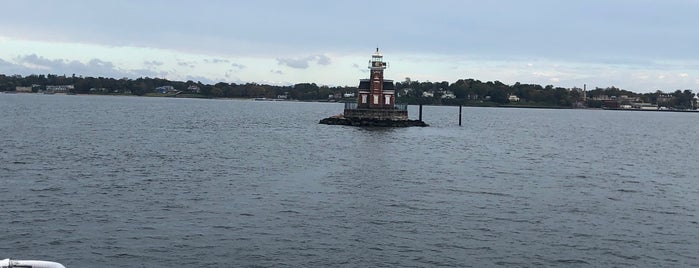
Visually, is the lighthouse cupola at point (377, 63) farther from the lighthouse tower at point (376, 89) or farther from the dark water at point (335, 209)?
the dark water at point (335, 209)

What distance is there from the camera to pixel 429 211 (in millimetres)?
30578

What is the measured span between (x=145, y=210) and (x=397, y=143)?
4330cm

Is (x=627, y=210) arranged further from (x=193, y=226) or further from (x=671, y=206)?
(x=193, y=226)

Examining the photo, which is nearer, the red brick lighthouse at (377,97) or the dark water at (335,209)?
the dark water at (335,209)

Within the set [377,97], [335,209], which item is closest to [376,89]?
[377,97]

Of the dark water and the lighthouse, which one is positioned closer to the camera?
the dark water

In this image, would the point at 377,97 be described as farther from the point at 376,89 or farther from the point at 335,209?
the point at 335,209

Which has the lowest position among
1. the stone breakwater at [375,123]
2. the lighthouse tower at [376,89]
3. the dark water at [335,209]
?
the dark water at [335,209]

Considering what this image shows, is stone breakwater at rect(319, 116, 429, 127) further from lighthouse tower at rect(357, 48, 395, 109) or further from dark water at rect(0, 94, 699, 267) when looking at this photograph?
dark water at rect(0, 94, 699, 267)

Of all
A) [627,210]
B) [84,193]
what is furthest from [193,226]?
[627,210]

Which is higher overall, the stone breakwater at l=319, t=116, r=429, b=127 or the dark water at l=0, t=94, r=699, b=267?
the stone breakwater at l=319, t=116, r=429, b=127

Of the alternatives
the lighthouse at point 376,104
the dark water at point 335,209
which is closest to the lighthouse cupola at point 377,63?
the lighthouse at point 376,104

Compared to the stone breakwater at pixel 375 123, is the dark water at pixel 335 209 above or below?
below

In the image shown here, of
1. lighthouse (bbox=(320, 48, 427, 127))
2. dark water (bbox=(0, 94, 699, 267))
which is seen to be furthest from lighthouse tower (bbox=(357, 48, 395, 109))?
dark water (bbox=(0, 94, 699, 267))
